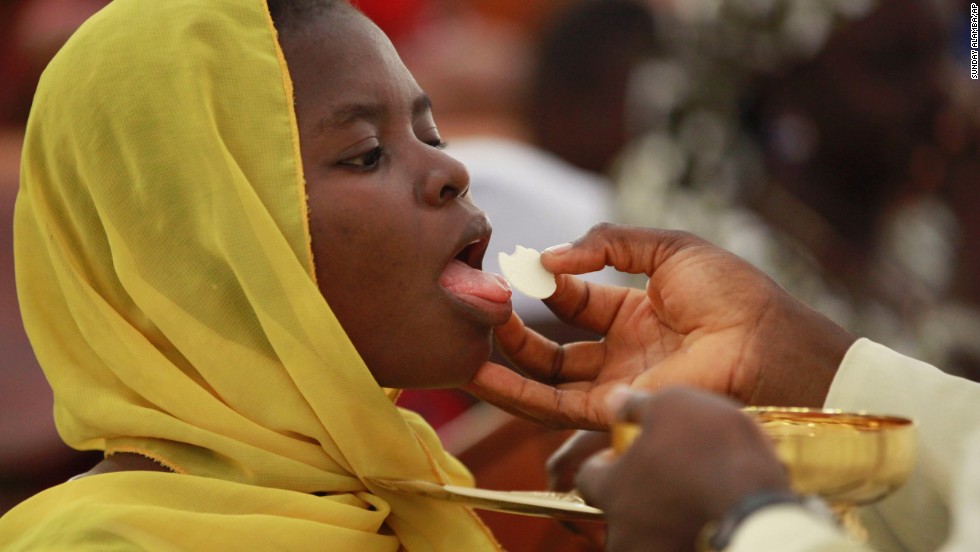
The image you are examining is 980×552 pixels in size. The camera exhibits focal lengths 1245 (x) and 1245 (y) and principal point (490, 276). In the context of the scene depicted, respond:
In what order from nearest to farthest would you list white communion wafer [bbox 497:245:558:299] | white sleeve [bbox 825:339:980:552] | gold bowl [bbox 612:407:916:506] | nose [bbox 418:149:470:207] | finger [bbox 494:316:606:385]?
gold bowl [bbox 612:407:916:506], white sleeve [bbox 825:339:980:552], nose [bbox 418:149:470:207], white communion wafer [bbox 497:245:558:299], finger [bbox 494:316:606:385]

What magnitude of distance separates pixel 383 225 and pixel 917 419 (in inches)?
31.5

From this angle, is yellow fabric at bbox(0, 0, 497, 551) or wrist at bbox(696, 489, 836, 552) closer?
wrist at bbox(696, 489, 836, 552)

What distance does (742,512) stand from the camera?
116cm

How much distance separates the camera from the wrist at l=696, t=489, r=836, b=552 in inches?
45.5

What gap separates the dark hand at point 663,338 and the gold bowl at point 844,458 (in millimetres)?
599

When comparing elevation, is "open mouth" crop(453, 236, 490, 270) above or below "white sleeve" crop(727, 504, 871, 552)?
below

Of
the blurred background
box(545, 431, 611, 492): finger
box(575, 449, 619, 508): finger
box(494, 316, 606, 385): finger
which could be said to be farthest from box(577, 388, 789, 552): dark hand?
the blurred background

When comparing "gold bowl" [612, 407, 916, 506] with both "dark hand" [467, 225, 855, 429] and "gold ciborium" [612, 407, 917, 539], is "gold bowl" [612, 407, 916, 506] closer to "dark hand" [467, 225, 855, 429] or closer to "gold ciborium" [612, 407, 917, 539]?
"gold ciborium" [612, 407, 917, 539]

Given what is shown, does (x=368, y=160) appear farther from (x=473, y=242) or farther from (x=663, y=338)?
(x=663, y=338)

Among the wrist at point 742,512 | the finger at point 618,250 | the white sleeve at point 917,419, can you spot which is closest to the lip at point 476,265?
the finger at point 618,250

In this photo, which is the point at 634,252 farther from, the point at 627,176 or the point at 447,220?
the point at 627,176

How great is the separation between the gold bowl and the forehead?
76 cm

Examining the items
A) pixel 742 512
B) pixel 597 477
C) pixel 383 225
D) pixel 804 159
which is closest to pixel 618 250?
pixel 383 225

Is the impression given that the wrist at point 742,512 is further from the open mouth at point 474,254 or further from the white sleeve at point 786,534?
the open mouth at point 474,254
